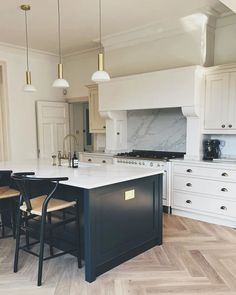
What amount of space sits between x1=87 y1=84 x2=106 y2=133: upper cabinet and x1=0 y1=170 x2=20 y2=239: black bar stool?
2414 millimetres

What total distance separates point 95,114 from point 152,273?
3750 mm

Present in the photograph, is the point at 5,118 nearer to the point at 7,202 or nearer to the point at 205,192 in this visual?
the point at 7,202

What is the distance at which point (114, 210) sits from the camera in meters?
2.79

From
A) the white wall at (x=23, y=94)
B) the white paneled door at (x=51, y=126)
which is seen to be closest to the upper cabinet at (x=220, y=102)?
the white paneled door at (x=51, y=126)

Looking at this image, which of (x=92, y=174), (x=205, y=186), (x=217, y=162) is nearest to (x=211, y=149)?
(x=217, y=162)

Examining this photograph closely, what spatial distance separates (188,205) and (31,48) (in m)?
4.46

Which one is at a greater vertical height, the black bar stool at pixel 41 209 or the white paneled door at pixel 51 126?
the white paneled door at pixel 51 126

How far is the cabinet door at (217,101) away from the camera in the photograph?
4078 millimetres

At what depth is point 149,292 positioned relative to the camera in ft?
8.07

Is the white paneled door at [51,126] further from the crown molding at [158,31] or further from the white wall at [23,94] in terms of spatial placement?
the crown molding at [158,31]

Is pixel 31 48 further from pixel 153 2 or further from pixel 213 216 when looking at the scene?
pixel 213 216

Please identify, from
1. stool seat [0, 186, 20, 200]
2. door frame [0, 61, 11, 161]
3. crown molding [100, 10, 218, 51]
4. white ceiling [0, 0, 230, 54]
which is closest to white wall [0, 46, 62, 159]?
door frame [0, 61, 11, 161]

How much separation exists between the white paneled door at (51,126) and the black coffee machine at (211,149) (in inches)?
140

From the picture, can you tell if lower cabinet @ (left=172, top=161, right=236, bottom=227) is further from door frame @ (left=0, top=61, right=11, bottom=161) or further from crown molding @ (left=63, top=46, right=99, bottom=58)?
door frame @ (left=0, top=61, right=11, bottom=161)
